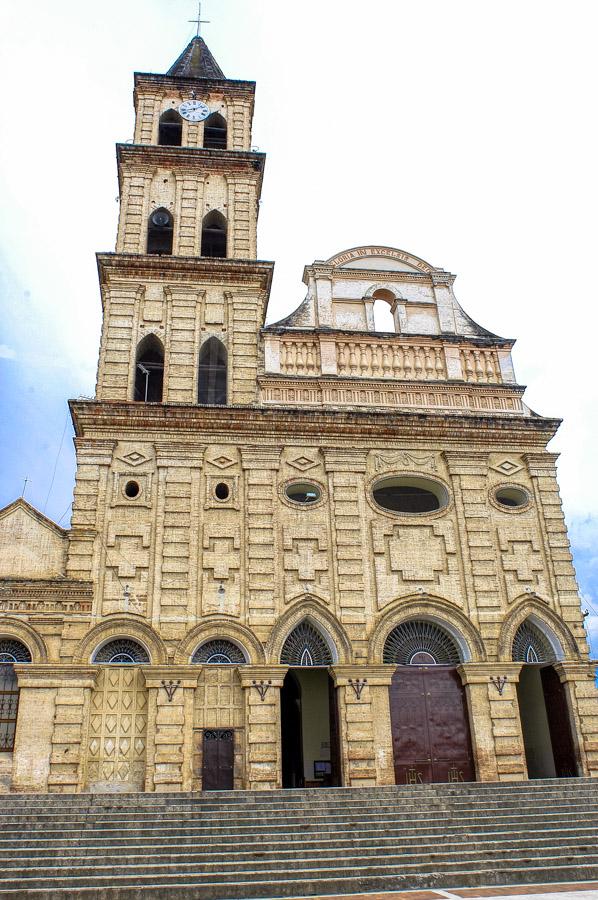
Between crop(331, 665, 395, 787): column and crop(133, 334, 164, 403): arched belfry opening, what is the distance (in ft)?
32.0

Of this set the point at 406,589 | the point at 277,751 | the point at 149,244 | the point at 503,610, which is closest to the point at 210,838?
the point at 277,751

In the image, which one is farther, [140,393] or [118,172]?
[118,172]

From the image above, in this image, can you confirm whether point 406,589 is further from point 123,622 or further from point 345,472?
point 123,622

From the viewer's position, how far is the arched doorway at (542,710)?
1916cm

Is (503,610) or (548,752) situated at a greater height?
(503,610)

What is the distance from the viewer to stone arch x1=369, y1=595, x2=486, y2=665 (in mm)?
19219

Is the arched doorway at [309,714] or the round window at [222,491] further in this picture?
the round window at [222,491]

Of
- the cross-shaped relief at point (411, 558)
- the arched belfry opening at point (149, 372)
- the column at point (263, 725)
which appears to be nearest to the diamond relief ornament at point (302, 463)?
the cross-shaped relief at point (411, 558)

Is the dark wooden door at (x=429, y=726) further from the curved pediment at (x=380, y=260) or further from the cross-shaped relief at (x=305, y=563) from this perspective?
the curved pediment at (x=380, y=260)

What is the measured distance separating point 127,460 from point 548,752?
1294cm

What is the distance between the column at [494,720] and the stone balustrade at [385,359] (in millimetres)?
8092

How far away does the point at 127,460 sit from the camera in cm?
2023

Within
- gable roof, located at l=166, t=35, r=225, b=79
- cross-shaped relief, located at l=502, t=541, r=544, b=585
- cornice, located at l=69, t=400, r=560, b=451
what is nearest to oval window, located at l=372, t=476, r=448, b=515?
cornice, located at l=69, t=400, r=560, b=451

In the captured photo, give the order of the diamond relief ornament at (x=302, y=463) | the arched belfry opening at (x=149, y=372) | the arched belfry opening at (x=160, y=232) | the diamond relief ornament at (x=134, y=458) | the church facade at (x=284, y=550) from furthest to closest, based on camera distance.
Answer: the arched belfry opening at (x=160, y=232) → the arched belfry opening at (x=149, y=372) → the diamond relief ornament at (x=302, y=463) → the diamond relief ornament at (x=134, y=458) → the church facade at (x=284, y=550)
